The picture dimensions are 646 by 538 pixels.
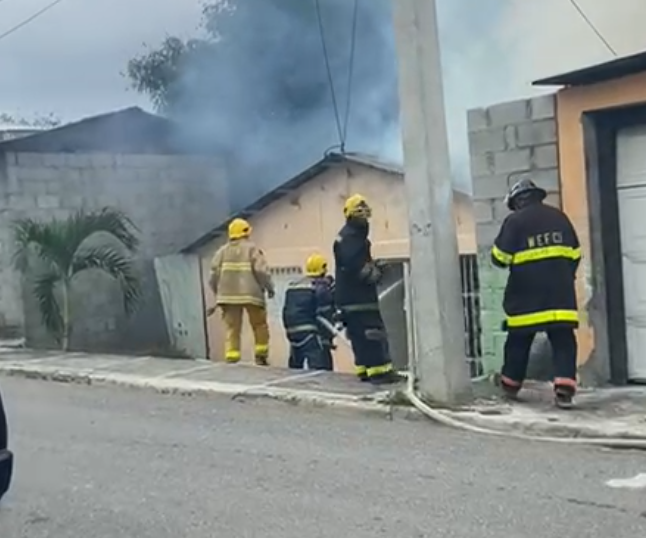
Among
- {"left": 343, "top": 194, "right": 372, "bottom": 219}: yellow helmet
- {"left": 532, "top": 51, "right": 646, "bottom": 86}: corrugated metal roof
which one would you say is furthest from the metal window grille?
{"left": 532, "top": 51, "right": 646, "bottom": 86}: corrugated metal roof

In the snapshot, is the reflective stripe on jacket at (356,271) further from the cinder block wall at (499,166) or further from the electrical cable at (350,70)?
the electrical cable at (350,70)

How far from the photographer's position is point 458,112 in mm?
18531

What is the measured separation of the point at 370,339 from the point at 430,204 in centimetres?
185

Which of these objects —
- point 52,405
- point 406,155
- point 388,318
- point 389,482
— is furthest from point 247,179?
point 389,482

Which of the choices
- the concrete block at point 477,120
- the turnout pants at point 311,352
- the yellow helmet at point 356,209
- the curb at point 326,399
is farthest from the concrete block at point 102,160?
the concrete block at point 477,120

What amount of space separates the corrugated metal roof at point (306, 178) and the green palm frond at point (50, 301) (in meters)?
2.69

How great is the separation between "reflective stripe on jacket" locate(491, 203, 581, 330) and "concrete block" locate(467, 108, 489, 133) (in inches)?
66.7

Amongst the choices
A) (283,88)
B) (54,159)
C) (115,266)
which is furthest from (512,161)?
(283,88)

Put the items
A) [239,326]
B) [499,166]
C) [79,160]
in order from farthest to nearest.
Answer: [79,160]
[239,326]
[499,166]

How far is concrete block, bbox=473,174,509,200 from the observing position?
9930 millimetres

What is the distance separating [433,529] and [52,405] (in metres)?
5.68

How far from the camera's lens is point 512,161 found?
984cm

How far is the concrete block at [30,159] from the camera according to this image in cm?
1717

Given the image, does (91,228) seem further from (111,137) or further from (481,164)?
(481,164)
